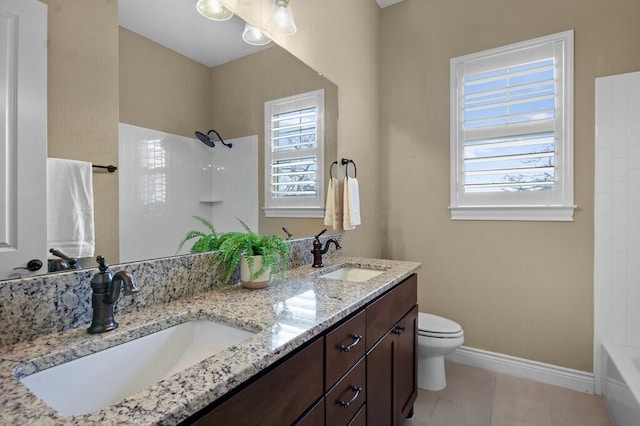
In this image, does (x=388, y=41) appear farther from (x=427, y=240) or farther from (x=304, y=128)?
(x=427, y=240)

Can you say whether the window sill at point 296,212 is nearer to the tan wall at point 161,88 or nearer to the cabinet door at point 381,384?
the tan wall at point 161,88

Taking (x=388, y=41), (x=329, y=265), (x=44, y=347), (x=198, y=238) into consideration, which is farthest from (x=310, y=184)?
(x=388, y=41)

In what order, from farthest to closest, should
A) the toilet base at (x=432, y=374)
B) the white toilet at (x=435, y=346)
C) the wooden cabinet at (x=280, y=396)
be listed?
the toilet base at (x=432, y=374) < the white toilet at (x=435, y=346) < the wooden cabinet at (x=280, y=396)

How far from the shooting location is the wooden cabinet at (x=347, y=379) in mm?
729

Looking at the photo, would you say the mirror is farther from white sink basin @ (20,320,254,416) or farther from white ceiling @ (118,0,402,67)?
white sink basin @ (20,320,254,416)

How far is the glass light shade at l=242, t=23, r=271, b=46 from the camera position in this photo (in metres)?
1.51

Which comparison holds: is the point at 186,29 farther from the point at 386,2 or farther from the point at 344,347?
the point at 386,2

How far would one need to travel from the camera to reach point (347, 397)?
111cm

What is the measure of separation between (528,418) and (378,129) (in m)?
2.25

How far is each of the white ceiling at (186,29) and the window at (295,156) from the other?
0.32m

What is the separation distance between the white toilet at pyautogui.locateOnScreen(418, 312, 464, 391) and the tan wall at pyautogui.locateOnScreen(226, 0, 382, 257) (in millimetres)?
717

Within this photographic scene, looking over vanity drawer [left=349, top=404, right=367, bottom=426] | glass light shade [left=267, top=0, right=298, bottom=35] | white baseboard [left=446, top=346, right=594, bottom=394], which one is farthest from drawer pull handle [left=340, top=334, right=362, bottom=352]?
white baseboard [left=446, top=346, right=594, bottom=394]

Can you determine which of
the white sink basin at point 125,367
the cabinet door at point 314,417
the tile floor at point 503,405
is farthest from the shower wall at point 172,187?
the tile floor at point 503,405

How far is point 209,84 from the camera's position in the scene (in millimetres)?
1288
